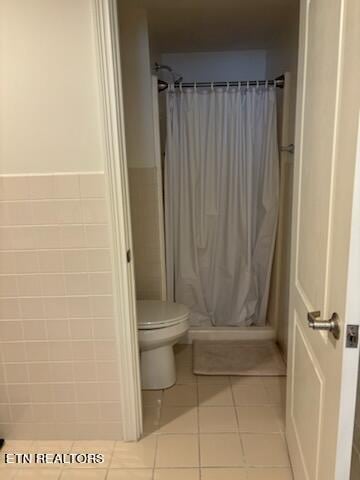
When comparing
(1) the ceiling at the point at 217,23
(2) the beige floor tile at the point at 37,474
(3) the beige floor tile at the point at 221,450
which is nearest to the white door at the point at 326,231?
(3) the beige floor tile at the point at 221,450

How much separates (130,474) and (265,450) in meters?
0.64

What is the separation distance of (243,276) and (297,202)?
1403mm

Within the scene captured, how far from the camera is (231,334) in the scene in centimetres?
282

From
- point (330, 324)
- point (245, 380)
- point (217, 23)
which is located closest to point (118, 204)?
point (330, 324)

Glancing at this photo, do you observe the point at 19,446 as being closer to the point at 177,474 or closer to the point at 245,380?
the point at 177,474

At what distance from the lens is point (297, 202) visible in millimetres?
1477

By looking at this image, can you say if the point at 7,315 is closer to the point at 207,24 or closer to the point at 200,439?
the point at 200,439

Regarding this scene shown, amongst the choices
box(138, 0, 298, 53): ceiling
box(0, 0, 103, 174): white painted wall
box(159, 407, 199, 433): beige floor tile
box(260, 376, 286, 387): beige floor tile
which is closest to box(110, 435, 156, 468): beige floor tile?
box(159, 407, 199, 433): beige floor tile

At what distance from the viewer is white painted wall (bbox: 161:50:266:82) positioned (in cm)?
300

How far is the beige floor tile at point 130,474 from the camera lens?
1.63 metres

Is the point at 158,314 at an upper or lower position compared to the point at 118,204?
lower

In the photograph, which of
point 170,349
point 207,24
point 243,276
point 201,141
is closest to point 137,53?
point 207,24

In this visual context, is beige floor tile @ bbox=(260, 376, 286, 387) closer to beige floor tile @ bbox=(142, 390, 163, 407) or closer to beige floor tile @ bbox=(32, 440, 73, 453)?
beige floor tile @ bbox=(142, 390, 163, 407)

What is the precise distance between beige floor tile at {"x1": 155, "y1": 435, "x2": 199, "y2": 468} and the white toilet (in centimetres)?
42
